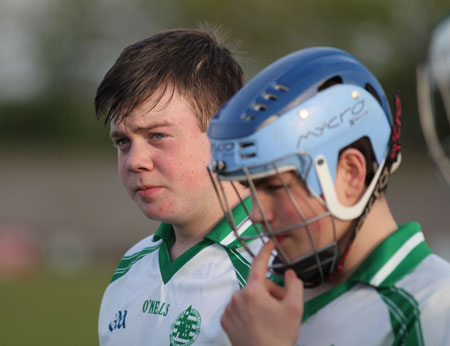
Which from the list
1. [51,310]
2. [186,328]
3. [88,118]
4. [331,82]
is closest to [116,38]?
[88,118]

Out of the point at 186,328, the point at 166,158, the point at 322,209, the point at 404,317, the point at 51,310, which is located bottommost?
the point at 51,310

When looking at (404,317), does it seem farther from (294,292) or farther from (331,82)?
(331,82)

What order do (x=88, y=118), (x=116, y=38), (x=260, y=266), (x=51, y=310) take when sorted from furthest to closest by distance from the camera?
(x=116, y=38) → (x=88, y=118) → (x=51, y=310) → (x=260, y=266)

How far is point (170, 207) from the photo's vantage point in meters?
2.66

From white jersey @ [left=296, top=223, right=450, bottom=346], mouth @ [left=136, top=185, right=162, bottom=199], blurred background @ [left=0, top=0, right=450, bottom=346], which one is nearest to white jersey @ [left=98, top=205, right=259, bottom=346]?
mouth @ [left=136, top=185, right=162, bottom=199]

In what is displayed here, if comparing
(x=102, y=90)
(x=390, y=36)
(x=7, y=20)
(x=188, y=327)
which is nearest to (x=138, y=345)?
(x=188, y=327)

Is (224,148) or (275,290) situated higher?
(224,148)

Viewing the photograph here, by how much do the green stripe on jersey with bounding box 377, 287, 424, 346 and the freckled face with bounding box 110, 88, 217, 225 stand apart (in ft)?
3.33

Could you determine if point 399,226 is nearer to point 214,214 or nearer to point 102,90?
point 214,214

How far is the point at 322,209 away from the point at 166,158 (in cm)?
88

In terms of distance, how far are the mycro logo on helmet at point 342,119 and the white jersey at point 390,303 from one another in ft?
→ 1.14

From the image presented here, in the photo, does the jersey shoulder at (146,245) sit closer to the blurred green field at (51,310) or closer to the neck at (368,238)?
the neck at (368,238)

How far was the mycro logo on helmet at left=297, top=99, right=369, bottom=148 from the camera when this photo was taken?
191cm

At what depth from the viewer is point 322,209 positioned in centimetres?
193
